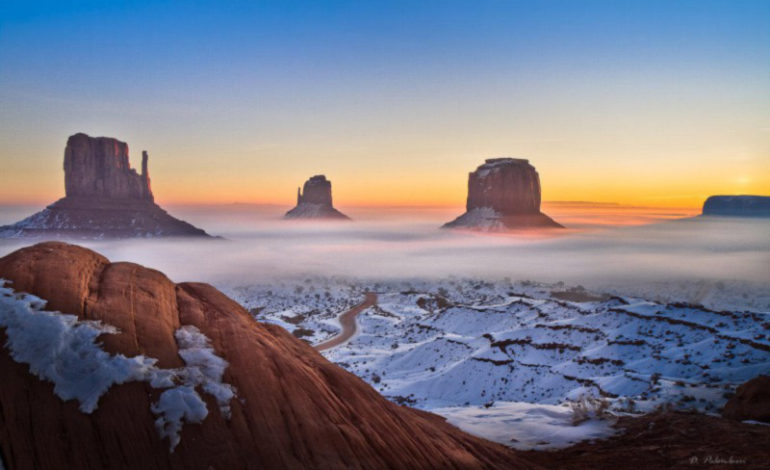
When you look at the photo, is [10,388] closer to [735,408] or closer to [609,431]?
[609,431]

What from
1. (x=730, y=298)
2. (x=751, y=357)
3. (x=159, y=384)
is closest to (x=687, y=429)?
(x=159, y=384)

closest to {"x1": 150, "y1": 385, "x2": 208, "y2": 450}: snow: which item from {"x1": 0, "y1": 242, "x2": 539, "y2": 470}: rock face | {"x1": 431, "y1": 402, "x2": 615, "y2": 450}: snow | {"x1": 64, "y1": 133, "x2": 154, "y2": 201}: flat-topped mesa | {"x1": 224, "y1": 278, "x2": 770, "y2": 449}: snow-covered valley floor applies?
{"x1": 0, "y1": 242, "x2": 539, "y2": 470}: rock face

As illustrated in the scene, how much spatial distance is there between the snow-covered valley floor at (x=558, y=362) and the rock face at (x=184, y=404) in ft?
27.6

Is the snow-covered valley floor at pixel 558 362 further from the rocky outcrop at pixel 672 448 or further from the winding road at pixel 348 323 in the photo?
the winding road at pixel 348 323

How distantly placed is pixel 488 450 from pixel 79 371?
9356 millimetres

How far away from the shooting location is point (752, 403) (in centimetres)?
1730

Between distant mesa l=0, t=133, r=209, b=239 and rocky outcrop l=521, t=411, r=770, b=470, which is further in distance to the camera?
distant mesa l=0, t=133, r=209, b=239

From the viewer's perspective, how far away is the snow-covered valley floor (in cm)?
1997

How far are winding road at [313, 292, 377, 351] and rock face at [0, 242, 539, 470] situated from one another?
51.2 metres

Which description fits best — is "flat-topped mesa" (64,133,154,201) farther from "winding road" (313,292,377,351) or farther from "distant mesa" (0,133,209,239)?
"winding road" (313,292,377,351)

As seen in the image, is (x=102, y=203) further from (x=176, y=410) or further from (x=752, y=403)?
(x=752, y=403)

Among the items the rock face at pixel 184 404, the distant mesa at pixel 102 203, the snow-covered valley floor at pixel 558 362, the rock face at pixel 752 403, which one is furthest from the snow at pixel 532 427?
the distant mesa at pixel 102 203

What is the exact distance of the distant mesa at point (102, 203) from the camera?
15450 centimetres

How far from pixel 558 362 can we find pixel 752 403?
2332cm
